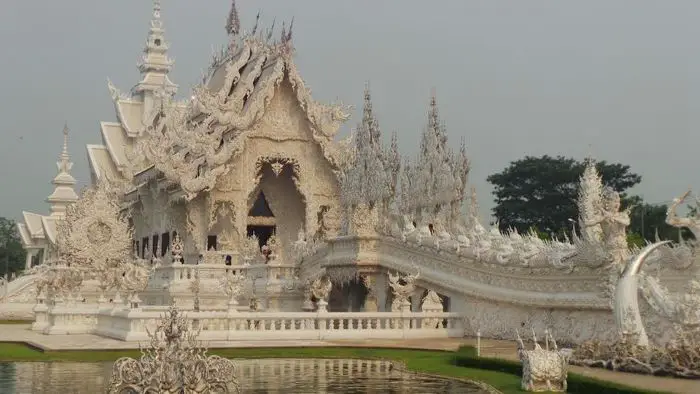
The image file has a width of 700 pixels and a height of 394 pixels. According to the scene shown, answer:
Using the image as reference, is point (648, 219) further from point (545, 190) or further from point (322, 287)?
point (322, 287)

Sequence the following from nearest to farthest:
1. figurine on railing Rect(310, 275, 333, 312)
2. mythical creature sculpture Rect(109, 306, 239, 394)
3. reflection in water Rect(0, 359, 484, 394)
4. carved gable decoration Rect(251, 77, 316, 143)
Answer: mythical creature sculpture Rect(109, 306, 239, 394) → reflection in water Rect(0, 359, 484, 394) → figurine on railing Rect(310, 275, 333, 312) → carved gable decoration Rect(251, 77, 316, 143)

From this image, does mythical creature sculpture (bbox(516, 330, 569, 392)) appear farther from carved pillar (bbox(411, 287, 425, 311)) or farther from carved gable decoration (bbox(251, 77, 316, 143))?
carved gable decoration (bbox(251, 77, 316, 143))

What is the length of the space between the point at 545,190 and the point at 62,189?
22796mm

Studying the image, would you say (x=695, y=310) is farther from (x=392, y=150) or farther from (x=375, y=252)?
(x=392, y=150)

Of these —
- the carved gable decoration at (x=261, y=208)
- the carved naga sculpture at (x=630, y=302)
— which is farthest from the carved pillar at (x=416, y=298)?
the carved gable decoration at (x=261, y=208)

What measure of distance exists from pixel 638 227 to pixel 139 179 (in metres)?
18.1

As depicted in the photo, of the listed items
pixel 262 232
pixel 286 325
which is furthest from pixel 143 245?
pixel 286 325

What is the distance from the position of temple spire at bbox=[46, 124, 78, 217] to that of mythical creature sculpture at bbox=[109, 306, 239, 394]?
38.1 m

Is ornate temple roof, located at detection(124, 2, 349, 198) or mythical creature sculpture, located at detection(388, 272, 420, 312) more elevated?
ornate temple roof, located at detection(124, 2, 349, 198)

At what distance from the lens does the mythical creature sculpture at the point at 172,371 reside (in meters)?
7.42

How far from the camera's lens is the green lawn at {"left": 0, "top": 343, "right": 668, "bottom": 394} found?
1002 cm

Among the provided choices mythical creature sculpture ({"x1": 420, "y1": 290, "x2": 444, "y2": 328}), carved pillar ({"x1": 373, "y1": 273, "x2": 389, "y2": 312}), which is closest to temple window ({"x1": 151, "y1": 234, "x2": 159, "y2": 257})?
carved pillar ({"x1": 373, "y1": 273, "x2": 389, "y2": 312})

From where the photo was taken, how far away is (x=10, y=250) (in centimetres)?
6912

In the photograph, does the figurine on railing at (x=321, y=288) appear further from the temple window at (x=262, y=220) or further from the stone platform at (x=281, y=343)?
the temple window at (x=262, y=220)
